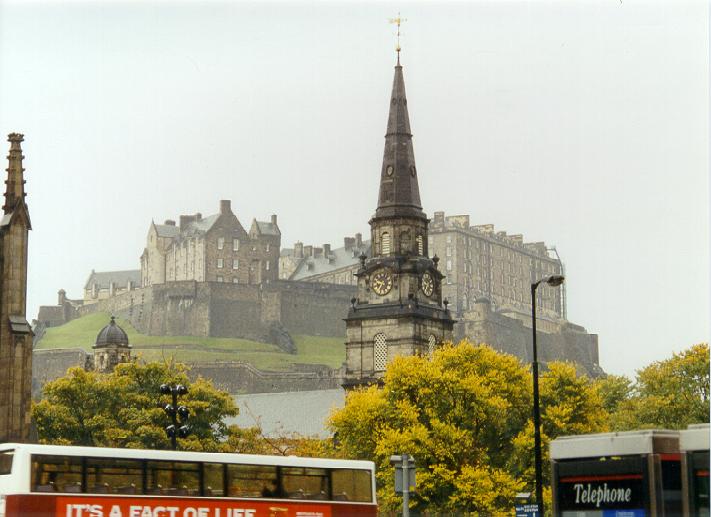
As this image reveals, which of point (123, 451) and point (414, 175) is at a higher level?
point (414, 175)

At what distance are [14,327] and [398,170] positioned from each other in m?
66.0

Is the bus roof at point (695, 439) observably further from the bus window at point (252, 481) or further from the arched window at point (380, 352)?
the arched window at point (380, 352)

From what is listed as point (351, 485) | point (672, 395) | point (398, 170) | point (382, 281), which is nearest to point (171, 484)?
point (351, 485)

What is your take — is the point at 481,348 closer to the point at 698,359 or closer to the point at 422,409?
the point at 422,409

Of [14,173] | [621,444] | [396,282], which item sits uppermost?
[396,282]

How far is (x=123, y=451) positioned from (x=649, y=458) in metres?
14.1

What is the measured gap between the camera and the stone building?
15250 cm

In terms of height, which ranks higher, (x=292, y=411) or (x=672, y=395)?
(x=292, y=411)

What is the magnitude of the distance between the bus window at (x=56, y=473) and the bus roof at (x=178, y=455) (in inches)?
5.9

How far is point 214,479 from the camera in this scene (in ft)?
128

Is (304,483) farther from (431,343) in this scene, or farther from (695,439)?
(431,343)

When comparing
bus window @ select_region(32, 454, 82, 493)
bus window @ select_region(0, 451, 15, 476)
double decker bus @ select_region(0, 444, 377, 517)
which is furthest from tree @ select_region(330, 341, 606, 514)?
bus window @ select_region(0, 451, 15, 476)

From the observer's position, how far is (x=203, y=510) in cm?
3834

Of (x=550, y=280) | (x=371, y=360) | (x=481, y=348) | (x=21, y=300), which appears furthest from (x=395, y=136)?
(x=550, y=280)
